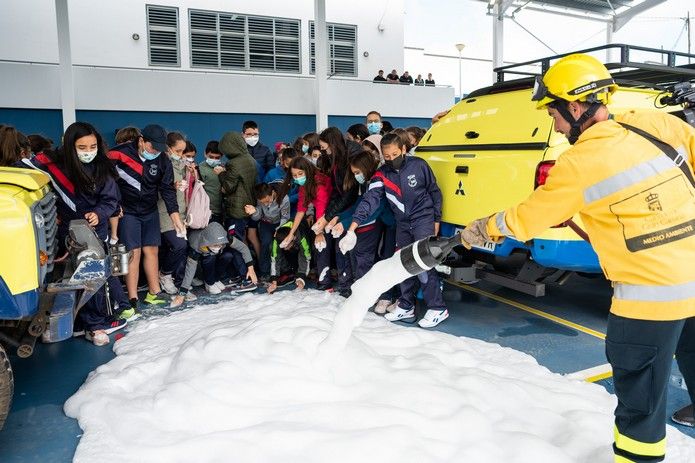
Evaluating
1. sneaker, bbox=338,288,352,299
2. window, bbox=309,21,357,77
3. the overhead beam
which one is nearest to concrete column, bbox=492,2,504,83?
window, bbox=309,21,357,77

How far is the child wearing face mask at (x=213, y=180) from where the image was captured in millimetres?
6594

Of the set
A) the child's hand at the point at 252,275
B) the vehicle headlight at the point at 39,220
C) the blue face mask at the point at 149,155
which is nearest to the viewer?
the vehicle headlight at the point at 39,220

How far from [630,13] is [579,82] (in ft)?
69.7

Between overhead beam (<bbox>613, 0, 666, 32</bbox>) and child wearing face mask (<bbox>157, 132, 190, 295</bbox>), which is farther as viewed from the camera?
overhead beam (<bbox>613, 0, 666, 32</bbox>)

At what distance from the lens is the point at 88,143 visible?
4266mm

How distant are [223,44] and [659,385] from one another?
16.7 m

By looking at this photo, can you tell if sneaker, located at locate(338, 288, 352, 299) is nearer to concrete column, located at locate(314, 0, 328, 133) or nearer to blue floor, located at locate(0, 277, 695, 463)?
blue floor, located at locate(0, 277, 695, 463)

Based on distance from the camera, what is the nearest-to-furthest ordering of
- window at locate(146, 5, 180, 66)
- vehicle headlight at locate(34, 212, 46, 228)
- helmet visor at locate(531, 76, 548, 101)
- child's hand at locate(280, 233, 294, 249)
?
helmet visor at locate(531, 76, 548, 101) < vehicle headlight at locate(34, 212, 46, 228) < child's hand at locate(280, 233, 294, 249) < window at locate(146, 5, 180, 66)

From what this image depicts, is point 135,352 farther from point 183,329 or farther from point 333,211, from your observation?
point 333,211

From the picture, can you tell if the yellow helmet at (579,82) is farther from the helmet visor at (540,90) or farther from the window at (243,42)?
the window at (243,42)

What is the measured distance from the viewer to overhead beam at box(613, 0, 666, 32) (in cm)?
1903

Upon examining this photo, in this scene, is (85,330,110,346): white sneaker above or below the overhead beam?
below

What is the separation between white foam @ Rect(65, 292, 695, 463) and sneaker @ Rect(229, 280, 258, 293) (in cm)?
223

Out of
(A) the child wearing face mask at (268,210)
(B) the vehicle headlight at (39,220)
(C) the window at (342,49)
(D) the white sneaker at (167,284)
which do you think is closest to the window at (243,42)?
(C) the window at (342,49)
